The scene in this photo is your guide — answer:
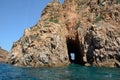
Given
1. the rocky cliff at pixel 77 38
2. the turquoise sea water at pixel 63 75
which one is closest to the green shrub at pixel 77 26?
the rocky cliff at pixel 77 38

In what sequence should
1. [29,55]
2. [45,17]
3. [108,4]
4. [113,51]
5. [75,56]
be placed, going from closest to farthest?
[113,51] → [29,55] → [108,4] → [45,17] → [75,56]

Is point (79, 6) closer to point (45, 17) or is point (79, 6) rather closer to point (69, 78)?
point (45, 17)

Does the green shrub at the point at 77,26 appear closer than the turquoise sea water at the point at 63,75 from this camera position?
No

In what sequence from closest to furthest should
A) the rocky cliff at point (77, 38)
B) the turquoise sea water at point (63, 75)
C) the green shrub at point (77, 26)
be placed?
the turquoise sea water at point (63, 75), the rocky cliff at point (77, 38), the green shrub at point (77, 26)

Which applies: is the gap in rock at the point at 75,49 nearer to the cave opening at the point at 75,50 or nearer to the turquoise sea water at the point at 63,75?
the cave opening at the point at 75,50

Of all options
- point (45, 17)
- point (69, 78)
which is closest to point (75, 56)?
point (45, 17)

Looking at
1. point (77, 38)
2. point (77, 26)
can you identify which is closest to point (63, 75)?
point (77, 38)

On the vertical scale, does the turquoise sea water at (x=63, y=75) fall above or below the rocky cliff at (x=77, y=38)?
below

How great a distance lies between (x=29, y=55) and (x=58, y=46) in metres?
6.13

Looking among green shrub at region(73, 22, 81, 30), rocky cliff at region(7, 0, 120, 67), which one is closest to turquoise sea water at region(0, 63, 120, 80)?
rocky cliff at region(7, 0, 120, 67)

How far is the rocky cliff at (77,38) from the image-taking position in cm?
4531

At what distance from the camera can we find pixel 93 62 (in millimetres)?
46531

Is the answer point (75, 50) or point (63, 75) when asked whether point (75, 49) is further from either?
point (63, 75)

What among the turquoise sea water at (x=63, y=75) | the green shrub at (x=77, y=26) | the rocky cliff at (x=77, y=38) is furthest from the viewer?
the green shrub at (x=77, y=26)
